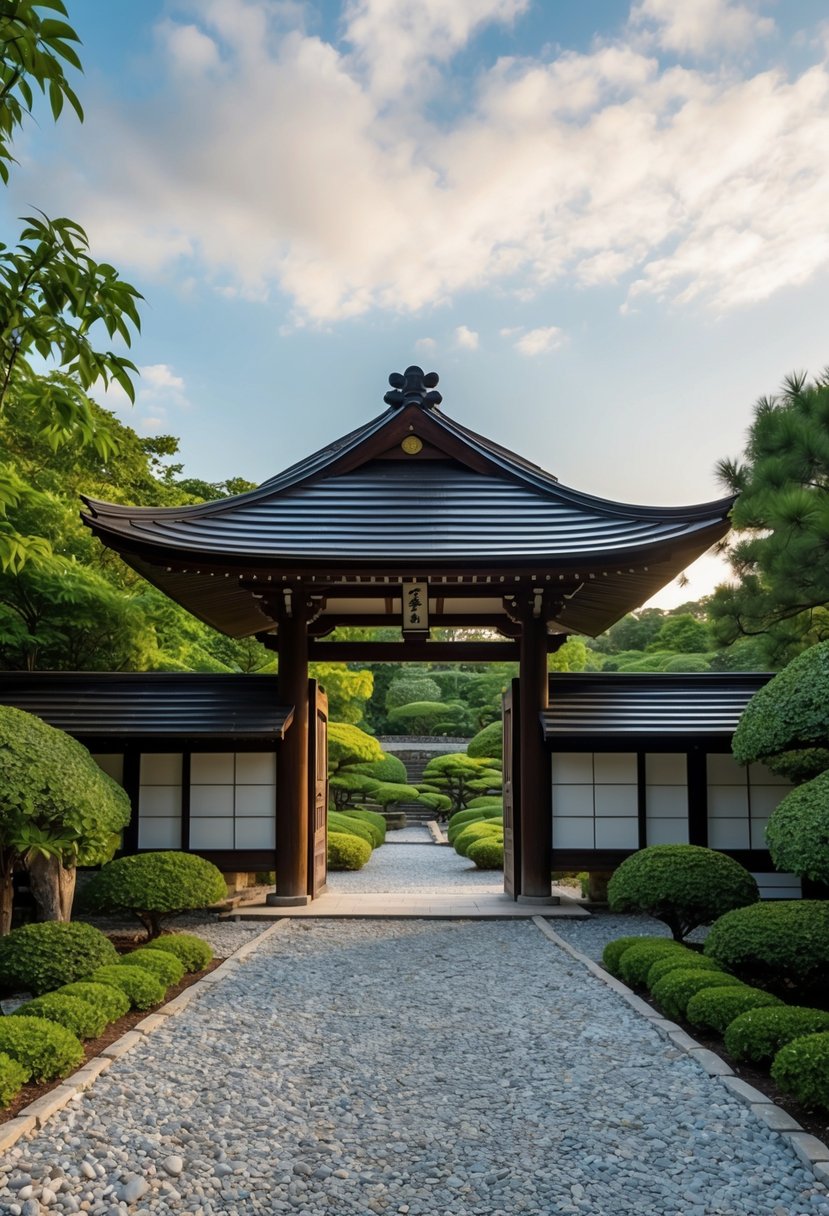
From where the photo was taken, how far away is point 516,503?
444 inches

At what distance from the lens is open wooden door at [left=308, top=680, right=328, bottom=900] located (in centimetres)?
1088

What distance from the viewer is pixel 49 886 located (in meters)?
8.00

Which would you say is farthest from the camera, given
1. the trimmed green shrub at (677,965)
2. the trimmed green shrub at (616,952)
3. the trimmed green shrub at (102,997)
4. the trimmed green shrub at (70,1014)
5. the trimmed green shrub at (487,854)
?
the trimmed green shrub at (487,854)

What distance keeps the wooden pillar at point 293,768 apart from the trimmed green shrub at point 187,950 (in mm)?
2787

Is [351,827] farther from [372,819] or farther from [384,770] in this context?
[384,770]

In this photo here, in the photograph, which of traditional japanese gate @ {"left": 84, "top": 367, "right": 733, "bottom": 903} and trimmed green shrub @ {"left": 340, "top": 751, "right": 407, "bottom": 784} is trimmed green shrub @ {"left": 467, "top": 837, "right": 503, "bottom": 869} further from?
trimmed green shrub @ {"left": 340, "top": 751, "right": 407, "bottom": 784}

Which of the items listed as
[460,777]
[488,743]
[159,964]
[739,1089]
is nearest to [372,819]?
[488,743]

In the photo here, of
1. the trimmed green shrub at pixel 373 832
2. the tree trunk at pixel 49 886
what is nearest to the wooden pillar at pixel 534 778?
the tree trunk at pixel 49 886

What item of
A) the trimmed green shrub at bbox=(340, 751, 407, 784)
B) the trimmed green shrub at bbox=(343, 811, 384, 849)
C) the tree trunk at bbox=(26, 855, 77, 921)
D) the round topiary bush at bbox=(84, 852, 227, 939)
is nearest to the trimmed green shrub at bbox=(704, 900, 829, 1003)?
the round topiary bush at bbox=(84, 852, 227, 939)

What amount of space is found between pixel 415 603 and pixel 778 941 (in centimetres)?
541

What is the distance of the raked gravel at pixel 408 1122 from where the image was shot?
351cm

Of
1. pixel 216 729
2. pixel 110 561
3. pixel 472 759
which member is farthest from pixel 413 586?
pixel 472 759

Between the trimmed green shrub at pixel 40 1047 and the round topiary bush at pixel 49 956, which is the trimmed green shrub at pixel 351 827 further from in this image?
the trimmed green shrub at pixel 40 1047

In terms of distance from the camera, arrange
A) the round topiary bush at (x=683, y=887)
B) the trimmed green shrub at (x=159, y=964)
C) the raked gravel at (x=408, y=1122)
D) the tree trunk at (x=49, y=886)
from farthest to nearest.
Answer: the tree trunk at (x=49, y=886)
the round topiary bush at (x=683, y=887)
the trimmed green shrub at (x=159, y=964)
the raked gravel at (x=408, y=1122)
